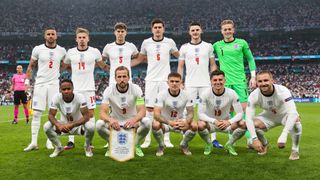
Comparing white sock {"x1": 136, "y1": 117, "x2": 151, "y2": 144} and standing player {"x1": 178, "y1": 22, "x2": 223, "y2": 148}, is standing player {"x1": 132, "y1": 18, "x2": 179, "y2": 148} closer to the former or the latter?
standing player {"x1": 178, "y1": 22, "x2": 223, "y2": 148}

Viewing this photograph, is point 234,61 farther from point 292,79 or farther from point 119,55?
point 292,79

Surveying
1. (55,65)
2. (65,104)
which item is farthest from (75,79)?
(65,104)

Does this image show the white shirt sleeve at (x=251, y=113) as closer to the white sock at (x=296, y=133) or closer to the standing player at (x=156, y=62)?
the white sock at (x=296, y=133)

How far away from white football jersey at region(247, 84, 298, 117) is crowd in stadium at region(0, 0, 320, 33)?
4388 cm

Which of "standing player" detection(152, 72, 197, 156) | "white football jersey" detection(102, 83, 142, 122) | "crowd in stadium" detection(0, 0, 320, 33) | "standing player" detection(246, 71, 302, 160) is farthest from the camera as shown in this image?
"crowd in stadium" detection(0, 0, 320, 33)

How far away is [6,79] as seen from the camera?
45969 mm

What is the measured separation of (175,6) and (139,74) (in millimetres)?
12361

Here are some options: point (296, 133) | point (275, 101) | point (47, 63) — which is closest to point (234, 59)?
point (275, 101)

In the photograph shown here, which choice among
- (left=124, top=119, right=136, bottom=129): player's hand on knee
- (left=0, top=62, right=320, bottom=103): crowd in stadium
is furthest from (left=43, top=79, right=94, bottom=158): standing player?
(left=0, top=62, right=320, bottom=103): crowd in stadium

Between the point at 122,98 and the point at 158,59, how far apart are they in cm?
165

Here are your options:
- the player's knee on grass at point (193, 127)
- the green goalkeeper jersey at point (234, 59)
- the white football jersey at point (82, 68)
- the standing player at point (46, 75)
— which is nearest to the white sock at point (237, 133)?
the player's knee on grass at point (193, 127)

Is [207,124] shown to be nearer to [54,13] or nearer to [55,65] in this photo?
[55,65]

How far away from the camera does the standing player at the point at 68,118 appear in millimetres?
6012

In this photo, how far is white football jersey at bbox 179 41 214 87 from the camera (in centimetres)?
743
